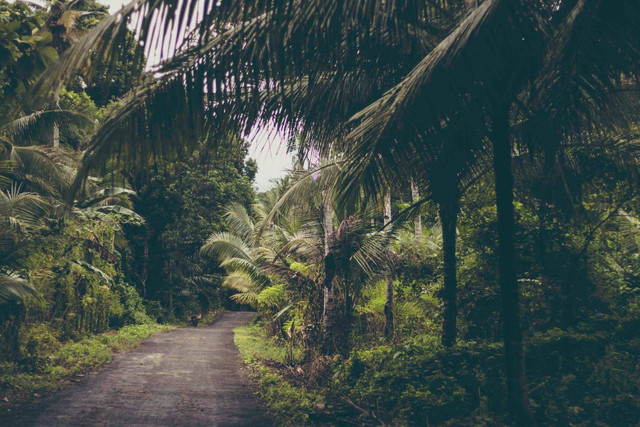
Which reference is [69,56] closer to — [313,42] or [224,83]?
[224,83]

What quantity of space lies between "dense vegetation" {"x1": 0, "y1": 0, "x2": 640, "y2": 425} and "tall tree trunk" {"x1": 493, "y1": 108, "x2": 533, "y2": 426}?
0.06 ft

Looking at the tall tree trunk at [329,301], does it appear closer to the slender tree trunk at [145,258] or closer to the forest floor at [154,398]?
the forest floor at [154,398]

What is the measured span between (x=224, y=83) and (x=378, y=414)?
4120mm

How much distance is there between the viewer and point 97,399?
684 centimetres

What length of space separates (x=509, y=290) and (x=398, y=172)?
1.47 meters

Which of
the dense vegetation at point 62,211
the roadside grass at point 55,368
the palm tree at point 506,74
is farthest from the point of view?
the roadside grass at point 55,368

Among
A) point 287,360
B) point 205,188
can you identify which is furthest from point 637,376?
point 205,188

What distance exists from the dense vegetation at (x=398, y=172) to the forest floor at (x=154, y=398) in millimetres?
665

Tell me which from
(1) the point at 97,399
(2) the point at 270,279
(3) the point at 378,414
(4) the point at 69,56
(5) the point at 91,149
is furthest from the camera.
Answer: (2) the point at 270,279

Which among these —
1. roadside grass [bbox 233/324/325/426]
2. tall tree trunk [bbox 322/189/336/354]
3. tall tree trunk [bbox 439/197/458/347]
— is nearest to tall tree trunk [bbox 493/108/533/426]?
tall tree trunk [bbox 439/197/458/347]

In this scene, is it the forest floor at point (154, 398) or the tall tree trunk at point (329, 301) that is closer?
the forest floor at point (154, 398)

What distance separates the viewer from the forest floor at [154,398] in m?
5.83

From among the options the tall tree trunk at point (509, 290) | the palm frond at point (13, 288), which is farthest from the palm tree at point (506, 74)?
the palm frond at point (13, 288)

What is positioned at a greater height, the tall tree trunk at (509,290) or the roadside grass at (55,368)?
the tall tree trunk at (509,290)
